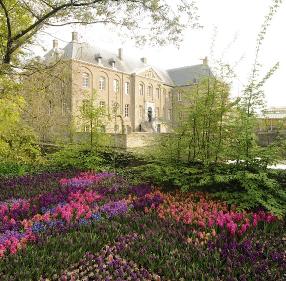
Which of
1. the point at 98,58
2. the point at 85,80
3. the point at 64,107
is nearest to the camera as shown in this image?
the point at 64,107

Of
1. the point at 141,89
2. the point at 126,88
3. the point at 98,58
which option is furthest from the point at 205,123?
the point at 141,89

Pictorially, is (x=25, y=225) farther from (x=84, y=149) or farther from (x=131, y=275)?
(x=84, y=149)

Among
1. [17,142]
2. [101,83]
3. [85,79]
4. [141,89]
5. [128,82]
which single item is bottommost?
[17,142]

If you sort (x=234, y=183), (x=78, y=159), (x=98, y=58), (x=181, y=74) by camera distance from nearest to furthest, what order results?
(x=234, y=183) → (x=78, y=159) → (x=98, y=58) → (x=181, y=74)

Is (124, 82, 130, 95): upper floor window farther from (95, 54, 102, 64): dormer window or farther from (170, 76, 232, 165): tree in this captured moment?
(170, 76, 232, 165): tree

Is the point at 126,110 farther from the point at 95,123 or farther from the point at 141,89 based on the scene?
the point at 95,123

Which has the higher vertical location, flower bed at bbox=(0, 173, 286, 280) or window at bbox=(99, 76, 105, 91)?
window at bbox=(99, 76, 105, 91)

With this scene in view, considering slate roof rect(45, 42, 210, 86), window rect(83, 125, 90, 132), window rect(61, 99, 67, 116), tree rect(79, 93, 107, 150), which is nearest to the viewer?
tree rect(79, 93, 107, 150)

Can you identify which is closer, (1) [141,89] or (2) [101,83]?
(2) [101,83]

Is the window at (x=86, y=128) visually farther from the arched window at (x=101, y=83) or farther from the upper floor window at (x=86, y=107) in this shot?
the arched window at (x=101, y=83)

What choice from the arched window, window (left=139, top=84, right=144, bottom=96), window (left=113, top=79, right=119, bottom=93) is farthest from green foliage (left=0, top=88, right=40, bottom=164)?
window (left=139, top=84, right=144, bottom=96)

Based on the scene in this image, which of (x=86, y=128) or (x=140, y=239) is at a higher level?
(x=86, y=128)

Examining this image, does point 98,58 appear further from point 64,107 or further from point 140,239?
point 140,239

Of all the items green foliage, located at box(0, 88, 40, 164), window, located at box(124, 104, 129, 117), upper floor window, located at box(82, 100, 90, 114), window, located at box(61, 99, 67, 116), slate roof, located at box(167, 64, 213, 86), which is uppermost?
slate roof, located at box(167, 64, 213, 86)
